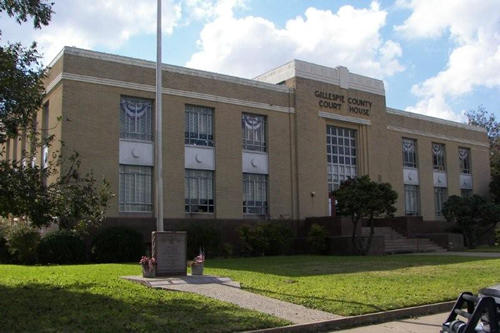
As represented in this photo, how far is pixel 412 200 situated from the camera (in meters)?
37.9

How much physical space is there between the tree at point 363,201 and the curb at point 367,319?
14.9m

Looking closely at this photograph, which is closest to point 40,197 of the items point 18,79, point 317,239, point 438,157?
point 18,79

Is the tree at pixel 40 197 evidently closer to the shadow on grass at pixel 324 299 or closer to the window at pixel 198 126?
the shadow on grass at pixel 324 299

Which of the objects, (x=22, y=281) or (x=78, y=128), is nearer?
(x=22, y=281)

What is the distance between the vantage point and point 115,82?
2573 centimetres

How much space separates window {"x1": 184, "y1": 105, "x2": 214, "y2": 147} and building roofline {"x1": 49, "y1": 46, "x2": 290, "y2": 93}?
1.78 metres

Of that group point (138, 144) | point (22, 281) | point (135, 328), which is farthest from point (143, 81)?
point (135, 328)

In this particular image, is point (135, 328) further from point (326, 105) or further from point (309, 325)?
point (326, 105)

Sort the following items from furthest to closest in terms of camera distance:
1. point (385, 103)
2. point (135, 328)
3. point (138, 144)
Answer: point (385, 103), point (138, 144), point (135, 328)

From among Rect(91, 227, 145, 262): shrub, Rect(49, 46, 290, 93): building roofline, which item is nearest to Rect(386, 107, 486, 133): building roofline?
Rect(49, 46, 290, 93): building roofline

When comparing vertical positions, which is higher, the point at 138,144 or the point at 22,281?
the point at 138,144

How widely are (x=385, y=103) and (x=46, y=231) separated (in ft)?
73.8

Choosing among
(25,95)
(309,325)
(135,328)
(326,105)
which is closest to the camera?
(135,328)

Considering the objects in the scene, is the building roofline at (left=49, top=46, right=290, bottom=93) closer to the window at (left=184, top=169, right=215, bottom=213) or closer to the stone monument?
the window at (left=184, top=169, right=215, bottom=213)
